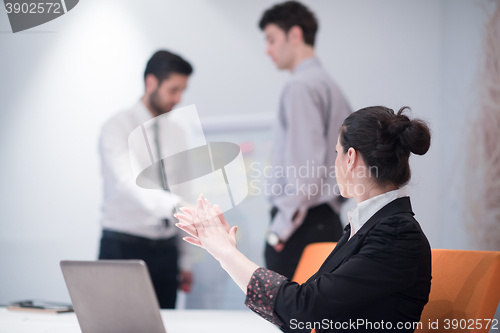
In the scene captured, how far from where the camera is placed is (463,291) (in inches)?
43.1

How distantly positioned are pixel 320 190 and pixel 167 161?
1245 mm

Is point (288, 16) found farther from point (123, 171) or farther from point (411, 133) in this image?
point (411, 133)

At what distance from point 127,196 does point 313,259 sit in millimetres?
1429

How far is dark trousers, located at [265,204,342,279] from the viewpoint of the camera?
2525 millimetres

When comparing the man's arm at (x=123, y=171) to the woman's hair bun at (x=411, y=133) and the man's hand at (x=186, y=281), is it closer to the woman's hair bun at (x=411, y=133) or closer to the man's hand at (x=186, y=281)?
the man's hand at (x=186, y=281)

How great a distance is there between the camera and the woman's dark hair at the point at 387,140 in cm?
108

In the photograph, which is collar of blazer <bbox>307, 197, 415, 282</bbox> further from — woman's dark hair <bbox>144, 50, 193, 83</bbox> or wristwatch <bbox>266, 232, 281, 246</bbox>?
woman's dark hair <bbox>144, 50, 193, 83</bbox>

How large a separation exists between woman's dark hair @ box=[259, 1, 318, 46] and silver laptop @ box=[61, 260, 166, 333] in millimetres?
1977

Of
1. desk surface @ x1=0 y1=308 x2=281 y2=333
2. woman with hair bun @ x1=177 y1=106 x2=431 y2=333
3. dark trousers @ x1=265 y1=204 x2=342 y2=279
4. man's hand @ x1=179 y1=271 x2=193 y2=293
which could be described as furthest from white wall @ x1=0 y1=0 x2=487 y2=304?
woman with hair bun @ x1=177 y1=106 x2=431 y2=333

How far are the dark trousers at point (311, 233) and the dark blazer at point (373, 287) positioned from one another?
1.43 meters

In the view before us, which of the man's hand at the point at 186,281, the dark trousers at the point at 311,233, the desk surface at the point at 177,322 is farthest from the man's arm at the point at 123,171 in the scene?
the desk surface at the point at 177,322

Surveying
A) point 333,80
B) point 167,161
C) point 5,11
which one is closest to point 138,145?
point 167,161

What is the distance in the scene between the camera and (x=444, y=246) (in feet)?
8.23

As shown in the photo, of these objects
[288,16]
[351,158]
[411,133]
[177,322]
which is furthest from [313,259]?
[288,16]
